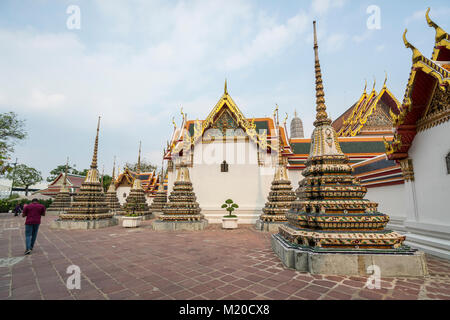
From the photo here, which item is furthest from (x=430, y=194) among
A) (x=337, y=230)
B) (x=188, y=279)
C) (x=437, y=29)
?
(x=188, y=279)

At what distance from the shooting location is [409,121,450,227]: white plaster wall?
460 centimetres

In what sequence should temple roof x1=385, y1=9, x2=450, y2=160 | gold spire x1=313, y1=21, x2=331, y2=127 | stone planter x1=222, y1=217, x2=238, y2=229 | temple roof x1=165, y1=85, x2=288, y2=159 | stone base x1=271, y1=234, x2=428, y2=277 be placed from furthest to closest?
1. temple roof x1=165, y1=85, x2=288, y2=159
2. stone planter x1=222, y1=217, x2=238, y2=229
3. gold spire x1=313, y1=21, x2=331, y2=127
4. temple roof x1=385, y1=9, x2=450, y2=160
5. stone base x1=271, y1=234, x2=428, y2=277

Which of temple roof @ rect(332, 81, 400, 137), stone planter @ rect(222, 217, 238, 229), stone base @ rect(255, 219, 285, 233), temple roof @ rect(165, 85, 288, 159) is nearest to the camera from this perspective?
stone base @ rect(255, 219, 285, 233)

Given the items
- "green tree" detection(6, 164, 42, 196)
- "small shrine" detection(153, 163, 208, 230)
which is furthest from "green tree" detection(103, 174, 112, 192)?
"small shrine" detection(153, 163, 208, 230)

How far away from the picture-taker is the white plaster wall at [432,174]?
460 centimetres

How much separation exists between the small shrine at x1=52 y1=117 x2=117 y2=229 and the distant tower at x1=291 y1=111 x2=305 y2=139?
3146 cm

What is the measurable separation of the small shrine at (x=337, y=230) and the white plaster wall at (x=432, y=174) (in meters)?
2.18

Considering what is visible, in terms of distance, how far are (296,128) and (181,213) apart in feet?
102

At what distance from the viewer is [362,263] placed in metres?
3.31

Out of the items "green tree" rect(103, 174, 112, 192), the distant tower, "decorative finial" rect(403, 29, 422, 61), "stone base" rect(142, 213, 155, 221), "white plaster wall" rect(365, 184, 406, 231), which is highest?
the distant tower

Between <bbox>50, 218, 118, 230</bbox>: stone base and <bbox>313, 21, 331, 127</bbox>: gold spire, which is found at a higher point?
<bbox>313, 21, 331, 127</bbox>: gold spire

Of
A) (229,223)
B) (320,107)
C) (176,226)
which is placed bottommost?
(176,226)

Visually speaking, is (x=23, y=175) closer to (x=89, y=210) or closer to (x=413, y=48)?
(x=89, y=210)

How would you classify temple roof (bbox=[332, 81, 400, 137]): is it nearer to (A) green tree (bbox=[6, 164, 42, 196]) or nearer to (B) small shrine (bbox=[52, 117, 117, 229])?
(B) small shrine (bbox=[52, 117, 117, 229])
